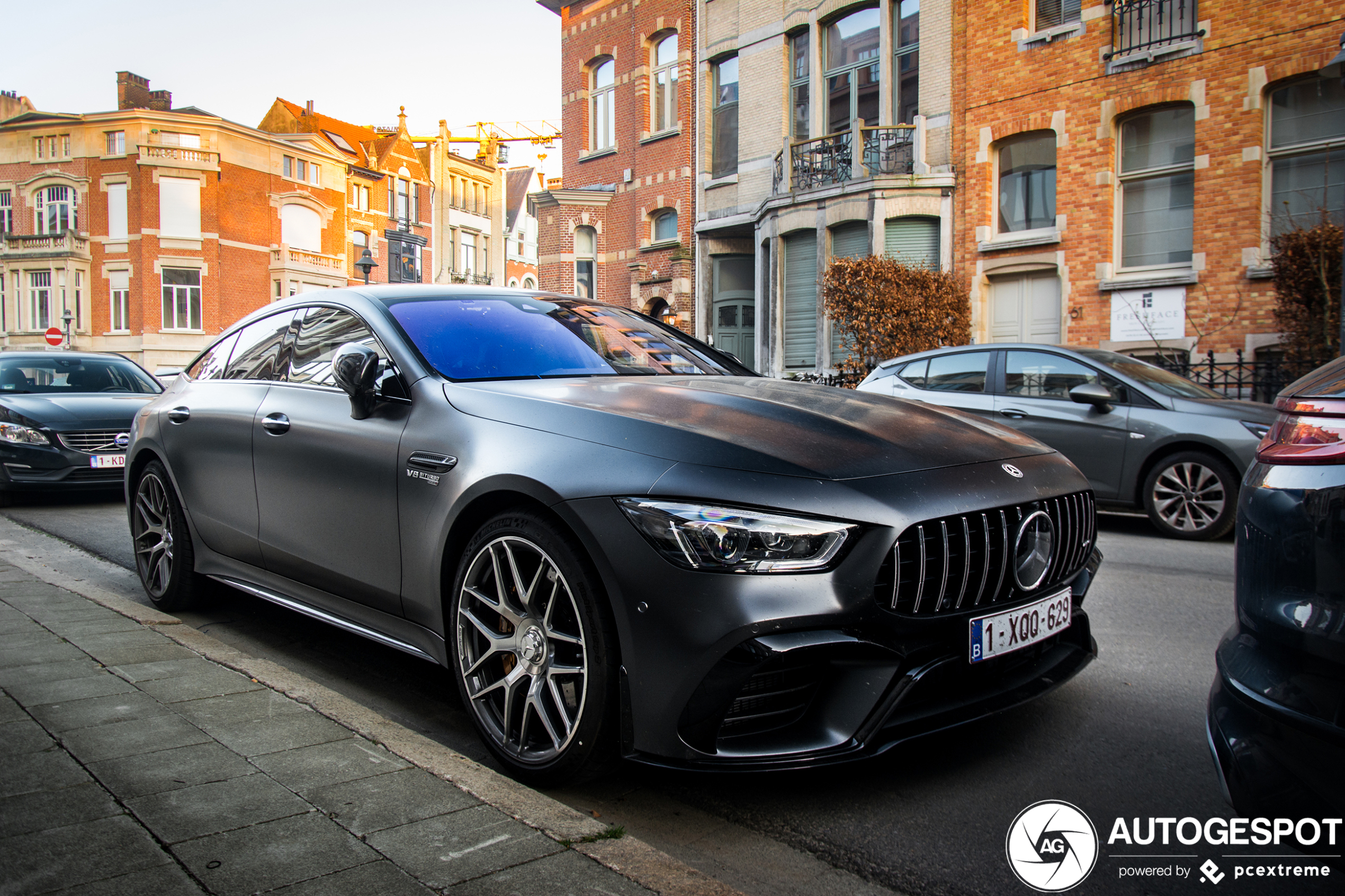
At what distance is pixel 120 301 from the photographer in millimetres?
48062

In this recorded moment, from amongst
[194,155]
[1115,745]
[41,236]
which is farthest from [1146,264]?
[41,236]

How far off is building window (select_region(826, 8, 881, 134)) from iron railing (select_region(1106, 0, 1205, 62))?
4.84 m

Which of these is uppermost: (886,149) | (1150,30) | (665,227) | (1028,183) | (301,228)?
(301,228)

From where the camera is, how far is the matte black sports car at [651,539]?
2475mm

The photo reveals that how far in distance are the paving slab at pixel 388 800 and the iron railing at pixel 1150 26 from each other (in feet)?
56.1

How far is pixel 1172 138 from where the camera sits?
1598 centimetres

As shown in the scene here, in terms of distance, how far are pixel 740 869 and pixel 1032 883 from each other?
0.70 meters

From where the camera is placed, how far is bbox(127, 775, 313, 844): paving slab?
235 cm

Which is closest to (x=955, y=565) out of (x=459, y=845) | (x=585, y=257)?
(x=459, y=845)

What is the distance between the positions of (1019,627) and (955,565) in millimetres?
347

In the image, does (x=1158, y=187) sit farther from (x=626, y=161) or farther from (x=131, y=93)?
(x=131, y=93)

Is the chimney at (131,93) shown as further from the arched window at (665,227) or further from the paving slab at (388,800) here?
the paving slab at (388,800)

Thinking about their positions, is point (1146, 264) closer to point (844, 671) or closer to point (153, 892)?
point (844, 671)

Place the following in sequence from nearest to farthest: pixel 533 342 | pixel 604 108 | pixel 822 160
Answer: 1. pixel 533 342
2. pixel 822 160
3. pixel 604 108
